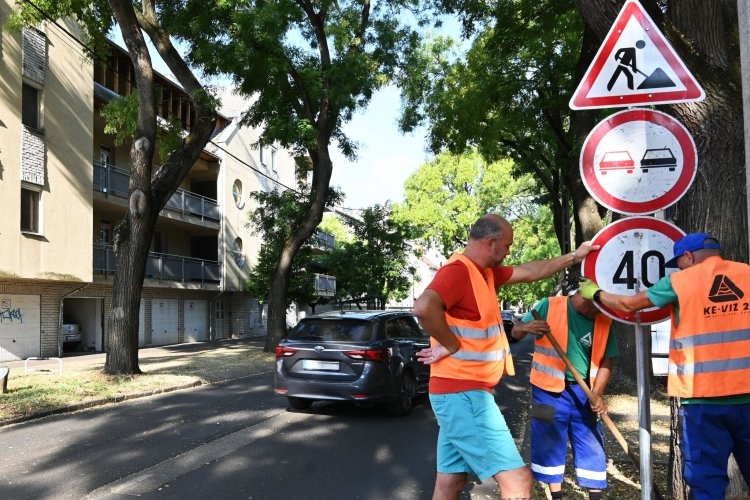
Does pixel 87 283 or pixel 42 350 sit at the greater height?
pixel 87 283

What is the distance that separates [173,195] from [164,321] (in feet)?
18.4

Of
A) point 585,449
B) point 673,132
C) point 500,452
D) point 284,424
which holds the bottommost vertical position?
point 284,424

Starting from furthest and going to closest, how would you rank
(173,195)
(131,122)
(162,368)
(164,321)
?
(164,321), (173,195), (162,368), (131,122)

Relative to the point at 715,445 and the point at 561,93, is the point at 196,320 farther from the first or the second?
the point at 715,445

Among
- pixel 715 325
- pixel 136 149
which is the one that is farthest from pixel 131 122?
pixel 715 325

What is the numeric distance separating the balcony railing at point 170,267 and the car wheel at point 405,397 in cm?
1663

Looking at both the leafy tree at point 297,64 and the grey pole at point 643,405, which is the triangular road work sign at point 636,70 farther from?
the leafy tree at point 297,64

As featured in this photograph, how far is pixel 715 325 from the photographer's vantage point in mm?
3346

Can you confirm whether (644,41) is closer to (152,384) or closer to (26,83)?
(152,384)

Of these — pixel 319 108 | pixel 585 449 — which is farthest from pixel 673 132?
pixel 319 108

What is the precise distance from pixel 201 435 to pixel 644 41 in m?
6.58

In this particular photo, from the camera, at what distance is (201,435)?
7.79 m

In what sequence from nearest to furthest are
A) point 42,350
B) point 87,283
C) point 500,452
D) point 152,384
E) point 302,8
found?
point 500,452, point 152,384, point 302,8, point 42,350, point 87,283

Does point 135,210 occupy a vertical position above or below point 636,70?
above
